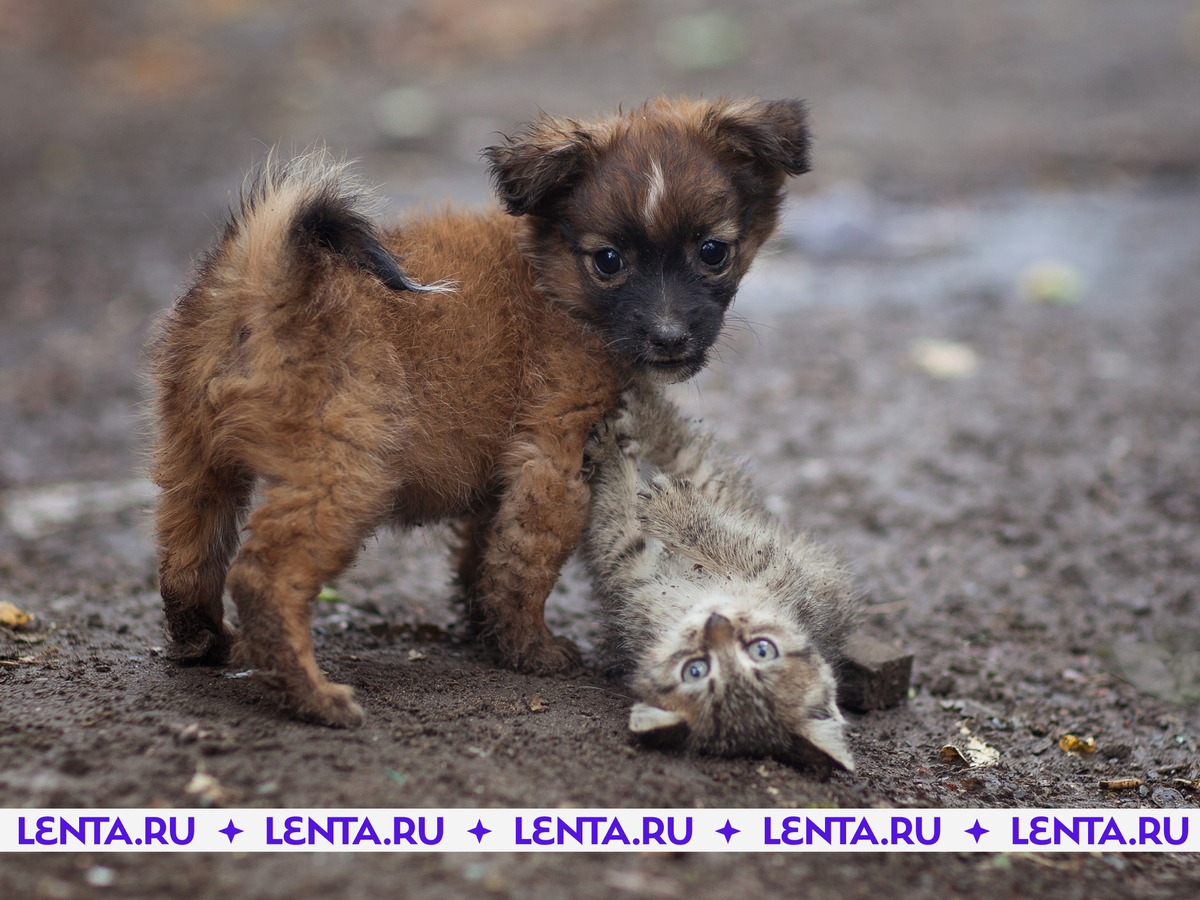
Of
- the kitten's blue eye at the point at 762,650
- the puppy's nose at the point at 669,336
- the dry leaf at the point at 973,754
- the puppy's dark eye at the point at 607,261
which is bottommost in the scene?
the dry leaf at the point at 973,754

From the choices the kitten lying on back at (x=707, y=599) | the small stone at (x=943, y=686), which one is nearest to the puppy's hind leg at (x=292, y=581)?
the kitten lying on back at (x=707, y=599)

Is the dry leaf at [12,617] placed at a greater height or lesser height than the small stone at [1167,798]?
greater

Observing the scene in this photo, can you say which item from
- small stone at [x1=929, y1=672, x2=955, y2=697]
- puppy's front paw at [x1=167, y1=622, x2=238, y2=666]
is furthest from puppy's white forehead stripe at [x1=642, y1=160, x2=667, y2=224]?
small stone at [x1=929, y1=672, x2=955, y2=697]

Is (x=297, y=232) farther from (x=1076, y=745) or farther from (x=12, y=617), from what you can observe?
(x=1076, y=745)

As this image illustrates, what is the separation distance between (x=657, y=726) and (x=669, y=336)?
1.53 meters

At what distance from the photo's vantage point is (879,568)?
20.0ft

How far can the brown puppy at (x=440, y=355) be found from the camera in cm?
368

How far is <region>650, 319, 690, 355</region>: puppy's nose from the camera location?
419 centimetres

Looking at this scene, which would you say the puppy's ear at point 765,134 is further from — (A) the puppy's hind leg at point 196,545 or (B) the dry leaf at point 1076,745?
(B) the dry leaf at point 1076,745

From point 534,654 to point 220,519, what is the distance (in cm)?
142

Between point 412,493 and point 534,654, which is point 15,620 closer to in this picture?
point 412,493

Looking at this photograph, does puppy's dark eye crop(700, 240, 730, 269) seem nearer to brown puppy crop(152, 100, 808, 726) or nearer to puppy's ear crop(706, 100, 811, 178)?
brown puppy crop(152, 100, 808, 726)

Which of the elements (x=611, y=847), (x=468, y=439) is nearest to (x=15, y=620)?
(x=468, y=439)

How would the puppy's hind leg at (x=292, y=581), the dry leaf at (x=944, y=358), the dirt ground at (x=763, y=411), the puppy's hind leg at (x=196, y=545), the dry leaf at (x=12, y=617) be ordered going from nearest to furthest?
the dirt ground at (x=763, y=411) → the puppy's hind leg at (x=292, y=581) → the puppy's hind leg at (x=196, y=545) → the dry leaf at (x=12, y=617) → the dry leaf at (x=944, y=358)
